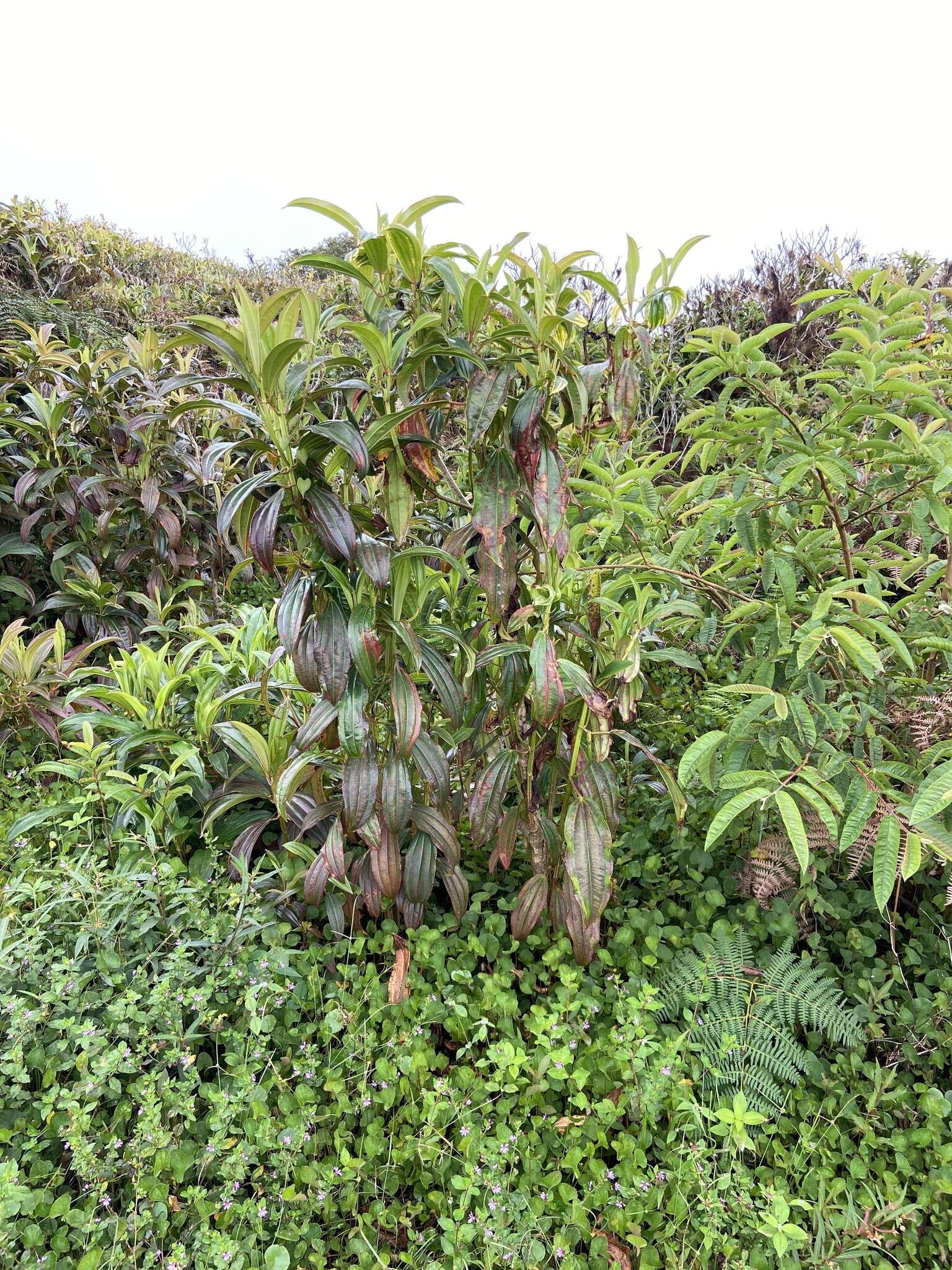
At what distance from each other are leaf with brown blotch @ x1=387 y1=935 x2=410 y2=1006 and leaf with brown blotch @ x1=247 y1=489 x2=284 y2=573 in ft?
3.27

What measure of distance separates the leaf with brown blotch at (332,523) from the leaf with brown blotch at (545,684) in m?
0.44

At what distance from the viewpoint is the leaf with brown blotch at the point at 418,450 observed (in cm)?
161

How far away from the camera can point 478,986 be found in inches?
68.5

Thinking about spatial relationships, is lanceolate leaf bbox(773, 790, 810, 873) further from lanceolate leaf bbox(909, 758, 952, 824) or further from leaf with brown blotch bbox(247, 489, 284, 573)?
leaf with brown blotch bbox(247, 489, 284, 573)

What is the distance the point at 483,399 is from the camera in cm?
143

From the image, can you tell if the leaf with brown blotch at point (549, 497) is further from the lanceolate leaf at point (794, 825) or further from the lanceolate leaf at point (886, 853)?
the lanceolate leaf at point (886, 853)

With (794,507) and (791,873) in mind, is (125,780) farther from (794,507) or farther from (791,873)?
(794,507)

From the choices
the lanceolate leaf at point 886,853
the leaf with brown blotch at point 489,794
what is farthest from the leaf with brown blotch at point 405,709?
the lanceolate leaf at point 886,853

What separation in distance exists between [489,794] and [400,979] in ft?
1.62

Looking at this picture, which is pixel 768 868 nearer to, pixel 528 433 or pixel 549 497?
pixel 549 497

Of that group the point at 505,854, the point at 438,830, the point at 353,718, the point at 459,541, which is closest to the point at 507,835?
the point at 505,854

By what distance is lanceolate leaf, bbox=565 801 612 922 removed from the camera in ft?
5.18

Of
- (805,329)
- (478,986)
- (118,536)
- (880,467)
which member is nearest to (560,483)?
(880,467)

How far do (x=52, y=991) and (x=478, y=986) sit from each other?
94cm
